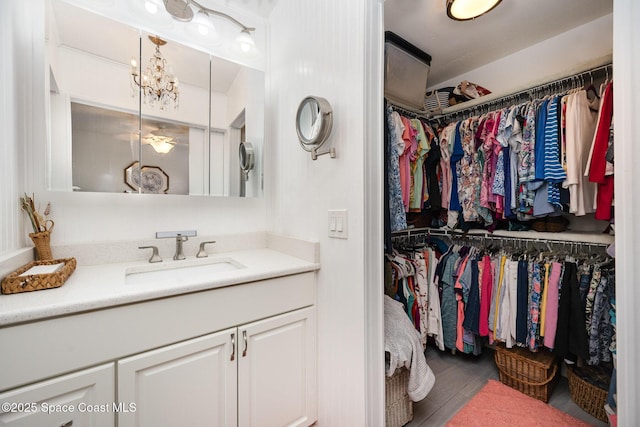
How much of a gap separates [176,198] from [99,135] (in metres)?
0.45

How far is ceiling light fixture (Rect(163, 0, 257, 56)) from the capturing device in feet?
4.87

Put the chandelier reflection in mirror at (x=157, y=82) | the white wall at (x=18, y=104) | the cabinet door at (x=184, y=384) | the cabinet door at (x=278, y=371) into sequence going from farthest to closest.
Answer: the chandelier reflection in mirror at (x=157, y=82) < the cabinet door at (x=278, y=371) < the white wall at (x=18, y=104) < the cabinet door at (x=184, y=384)

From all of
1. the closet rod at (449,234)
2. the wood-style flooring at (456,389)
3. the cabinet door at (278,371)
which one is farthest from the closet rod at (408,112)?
the wood-style flooring at (456,389)

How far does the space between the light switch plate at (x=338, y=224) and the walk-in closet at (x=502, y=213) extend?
1.43ft

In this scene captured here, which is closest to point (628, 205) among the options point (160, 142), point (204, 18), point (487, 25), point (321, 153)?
point (321, 153)

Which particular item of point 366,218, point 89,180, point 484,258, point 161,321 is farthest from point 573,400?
point 89,180

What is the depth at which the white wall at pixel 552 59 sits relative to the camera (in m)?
1.68

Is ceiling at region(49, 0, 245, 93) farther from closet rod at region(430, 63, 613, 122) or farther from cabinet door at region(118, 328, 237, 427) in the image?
closet rod at region(430, 63, 613, 122)

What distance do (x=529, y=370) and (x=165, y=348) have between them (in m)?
2.09

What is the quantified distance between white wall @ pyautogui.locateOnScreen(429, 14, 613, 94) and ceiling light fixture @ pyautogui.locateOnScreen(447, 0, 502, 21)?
619 millimetres

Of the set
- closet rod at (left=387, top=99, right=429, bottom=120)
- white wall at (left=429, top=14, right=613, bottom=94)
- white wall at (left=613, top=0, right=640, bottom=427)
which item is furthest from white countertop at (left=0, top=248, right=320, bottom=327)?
white wall at (left=429, top=14, right=613, bottom=94)

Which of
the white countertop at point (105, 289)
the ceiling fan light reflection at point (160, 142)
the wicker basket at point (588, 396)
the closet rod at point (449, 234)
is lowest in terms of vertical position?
the wicker basket at point (588, 396)

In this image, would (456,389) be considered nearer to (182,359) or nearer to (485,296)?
(485,296)

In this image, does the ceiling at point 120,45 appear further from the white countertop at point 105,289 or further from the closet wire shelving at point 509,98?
the closet wire shelving at point 509,98
